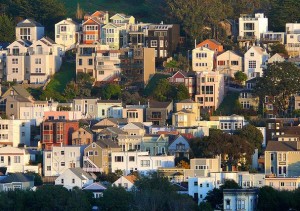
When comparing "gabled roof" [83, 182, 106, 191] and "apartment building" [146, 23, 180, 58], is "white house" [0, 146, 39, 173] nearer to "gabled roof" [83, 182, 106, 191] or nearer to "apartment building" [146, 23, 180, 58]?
"gabled roof" [83, 182, 106, 191]

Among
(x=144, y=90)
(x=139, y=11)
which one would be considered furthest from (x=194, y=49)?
(x=139, y=11)

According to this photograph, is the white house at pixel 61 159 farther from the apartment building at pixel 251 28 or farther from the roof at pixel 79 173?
the apartment building at pixel 251 28

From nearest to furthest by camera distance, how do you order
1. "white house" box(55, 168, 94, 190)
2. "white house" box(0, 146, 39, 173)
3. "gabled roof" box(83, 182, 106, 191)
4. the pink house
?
"gabled roof" box(83, 182, 106, 191) → "white house" box(55, 168, 94, 190) → "white house" box(0, 146, 39, 173) → the pink house

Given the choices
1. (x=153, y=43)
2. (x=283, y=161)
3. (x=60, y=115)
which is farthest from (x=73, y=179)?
(x=153, y=43)

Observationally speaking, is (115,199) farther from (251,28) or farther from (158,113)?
(251,28)

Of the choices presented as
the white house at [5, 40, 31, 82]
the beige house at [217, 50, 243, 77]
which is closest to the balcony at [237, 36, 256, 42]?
the beige house at [217, 50, 243, 77]

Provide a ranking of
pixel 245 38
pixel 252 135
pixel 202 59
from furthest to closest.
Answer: pixel 245 38, pixel 202 59, pixel 252 135

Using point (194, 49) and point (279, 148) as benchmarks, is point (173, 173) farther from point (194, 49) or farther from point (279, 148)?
point (194, 49)

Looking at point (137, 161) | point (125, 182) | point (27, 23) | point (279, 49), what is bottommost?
point (125, 182)
